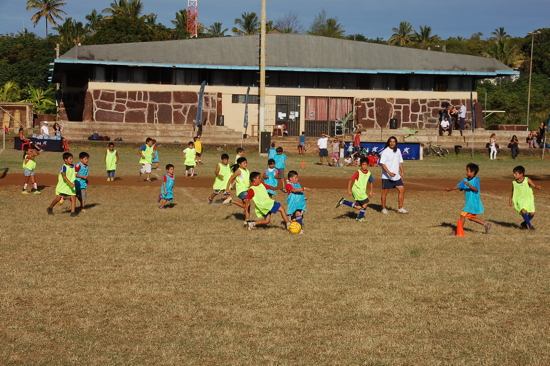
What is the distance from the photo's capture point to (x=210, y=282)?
9.06 m

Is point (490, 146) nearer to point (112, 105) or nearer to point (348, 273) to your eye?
point (112, 105)

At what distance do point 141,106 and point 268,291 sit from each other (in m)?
39.2

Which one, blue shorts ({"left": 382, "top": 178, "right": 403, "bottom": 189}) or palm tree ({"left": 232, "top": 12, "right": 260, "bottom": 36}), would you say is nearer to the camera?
blue shorts ({"left": 382, "top": 178, "right": 403, "bottom": 189})

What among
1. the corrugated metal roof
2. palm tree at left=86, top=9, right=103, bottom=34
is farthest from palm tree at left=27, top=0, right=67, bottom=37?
the corrugated metal roof

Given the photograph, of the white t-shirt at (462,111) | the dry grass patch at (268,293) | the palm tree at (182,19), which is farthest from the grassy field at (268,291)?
the palm tree at (182,19)

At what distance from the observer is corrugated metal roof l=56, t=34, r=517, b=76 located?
4562 cm

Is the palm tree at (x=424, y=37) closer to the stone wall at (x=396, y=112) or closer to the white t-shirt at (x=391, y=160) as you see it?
the stone wall at (x=396, y=112)

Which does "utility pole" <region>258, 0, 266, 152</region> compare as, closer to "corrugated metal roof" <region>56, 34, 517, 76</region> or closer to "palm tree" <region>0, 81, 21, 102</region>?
"corrugated metal roof" <region>56, 34, 517, 76</region>

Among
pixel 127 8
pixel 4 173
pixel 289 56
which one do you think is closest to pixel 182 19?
pixel 127 8

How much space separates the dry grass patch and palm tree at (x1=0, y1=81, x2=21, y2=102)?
48.6m

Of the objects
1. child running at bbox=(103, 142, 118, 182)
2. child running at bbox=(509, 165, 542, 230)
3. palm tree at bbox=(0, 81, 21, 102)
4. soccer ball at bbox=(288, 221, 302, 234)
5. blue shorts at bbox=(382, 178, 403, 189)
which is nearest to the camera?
soccer ball at bbox=(288, 221, 302, 234)

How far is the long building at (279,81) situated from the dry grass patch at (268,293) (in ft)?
106

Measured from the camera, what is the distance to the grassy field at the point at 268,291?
21.4ft

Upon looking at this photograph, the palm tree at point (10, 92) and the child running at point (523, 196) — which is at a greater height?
the palm tree at point (10, 92)
